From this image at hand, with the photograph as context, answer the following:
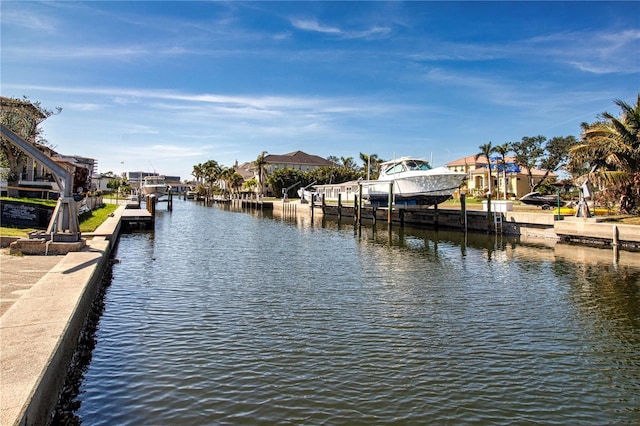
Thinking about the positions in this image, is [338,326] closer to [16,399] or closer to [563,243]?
[16,399]

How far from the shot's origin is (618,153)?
1163 inches

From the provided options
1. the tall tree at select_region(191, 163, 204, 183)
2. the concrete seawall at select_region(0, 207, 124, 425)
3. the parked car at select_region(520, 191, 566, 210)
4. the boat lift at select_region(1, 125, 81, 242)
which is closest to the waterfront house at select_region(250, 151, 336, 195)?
the tall tree at select_region(191, 163, 204, 183)

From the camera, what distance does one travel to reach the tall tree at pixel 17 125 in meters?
37.7

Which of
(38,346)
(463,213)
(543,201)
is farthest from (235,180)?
(38,346)

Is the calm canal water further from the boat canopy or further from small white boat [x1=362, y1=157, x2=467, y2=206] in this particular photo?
the boat canopy

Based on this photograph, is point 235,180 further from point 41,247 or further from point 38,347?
point 38,347

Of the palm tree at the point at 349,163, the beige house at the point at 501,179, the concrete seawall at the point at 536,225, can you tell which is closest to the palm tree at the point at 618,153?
the concrete seawall at the point at 536,225

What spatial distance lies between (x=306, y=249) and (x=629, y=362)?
19.2 metres

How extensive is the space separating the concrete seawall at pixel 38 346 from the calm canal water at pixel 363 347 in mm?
1072

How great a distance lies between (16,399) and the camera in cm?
471

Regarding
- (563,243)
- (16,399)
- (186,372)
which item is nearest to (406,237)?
(563,243)

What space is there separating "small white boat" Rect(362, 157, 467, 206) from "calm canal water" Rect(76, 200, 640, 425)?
19.6 metres

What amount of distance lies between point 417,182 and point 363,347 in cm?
3231

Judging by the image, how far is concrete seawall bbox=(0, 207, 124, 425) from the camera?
4848mm
